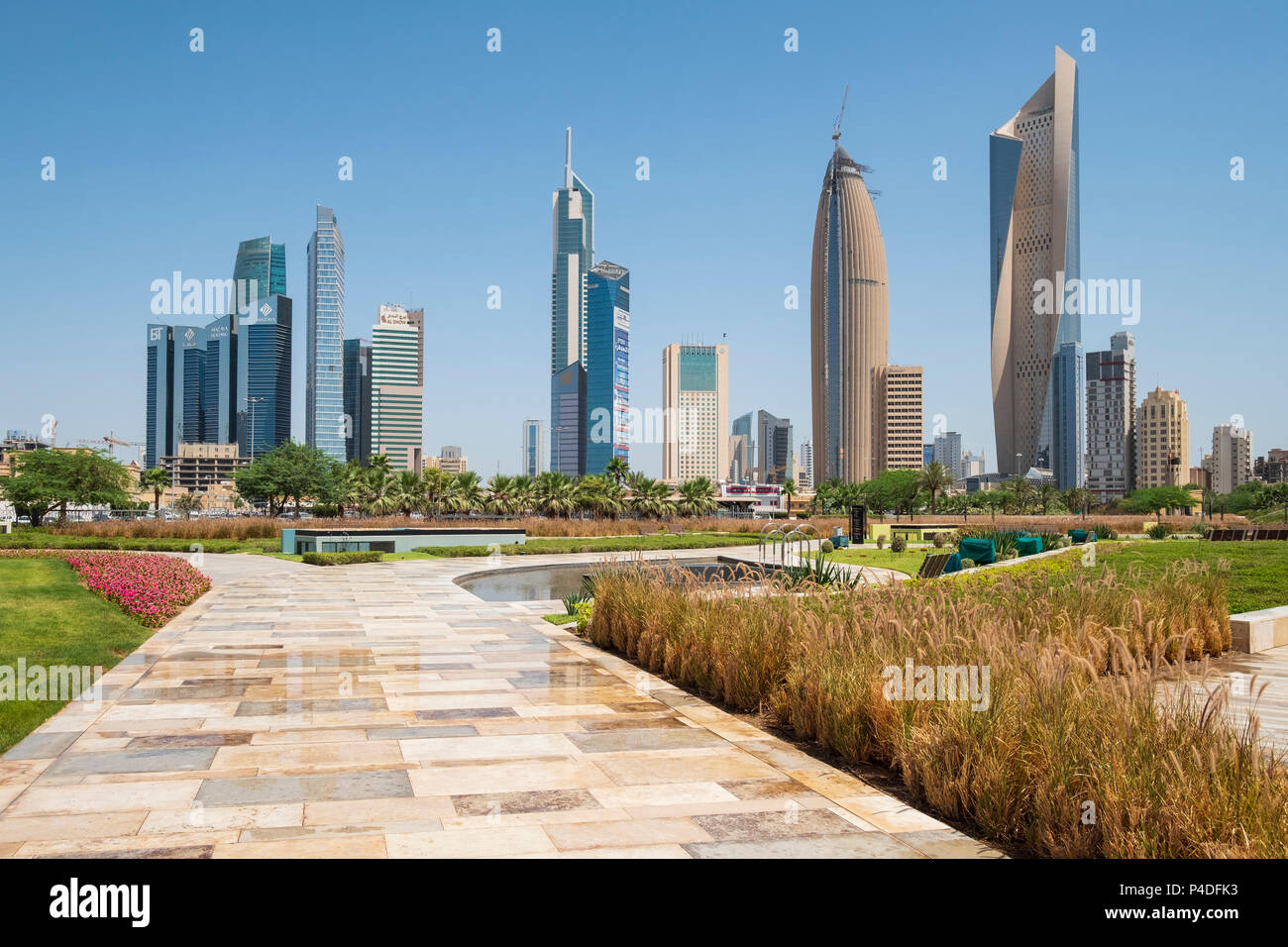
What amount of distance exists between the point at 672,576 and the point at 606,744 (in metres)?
5.10

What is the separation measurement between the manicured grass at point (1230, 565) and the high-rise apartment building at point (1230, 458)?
200314mm

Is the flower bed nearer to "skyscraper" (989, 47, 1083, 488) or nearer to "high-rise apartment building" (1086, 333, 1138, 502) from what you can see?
"skyscraper" (989, 47, 1083, 488)

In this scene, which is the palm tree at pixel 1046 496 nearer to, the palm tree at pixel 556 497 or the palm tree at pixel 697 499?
the palm tree at pixel 697 499

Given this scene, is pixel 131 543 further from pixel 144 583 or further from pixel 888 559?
pixel 888 559

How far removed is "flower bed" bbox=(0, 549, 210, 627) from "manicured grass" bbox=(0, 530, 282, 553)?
11.9 m

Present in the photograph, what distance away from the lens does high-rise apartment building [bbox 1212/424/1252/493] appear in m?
188

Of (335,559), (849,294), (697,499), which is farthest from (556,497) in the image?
(849,294)

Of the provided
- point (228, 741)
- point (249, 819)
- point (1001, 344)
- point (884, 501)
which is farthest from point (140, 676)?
point (1001, 344)

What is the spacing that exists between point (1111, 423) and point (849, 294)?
6393 cm

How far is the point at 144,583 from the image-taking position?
48.1ft

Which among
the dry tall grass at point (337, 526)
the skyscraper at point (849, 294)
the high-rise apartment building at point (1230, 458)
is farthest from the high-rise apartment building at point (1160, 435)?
the dry tall grass at point (337, 526)
